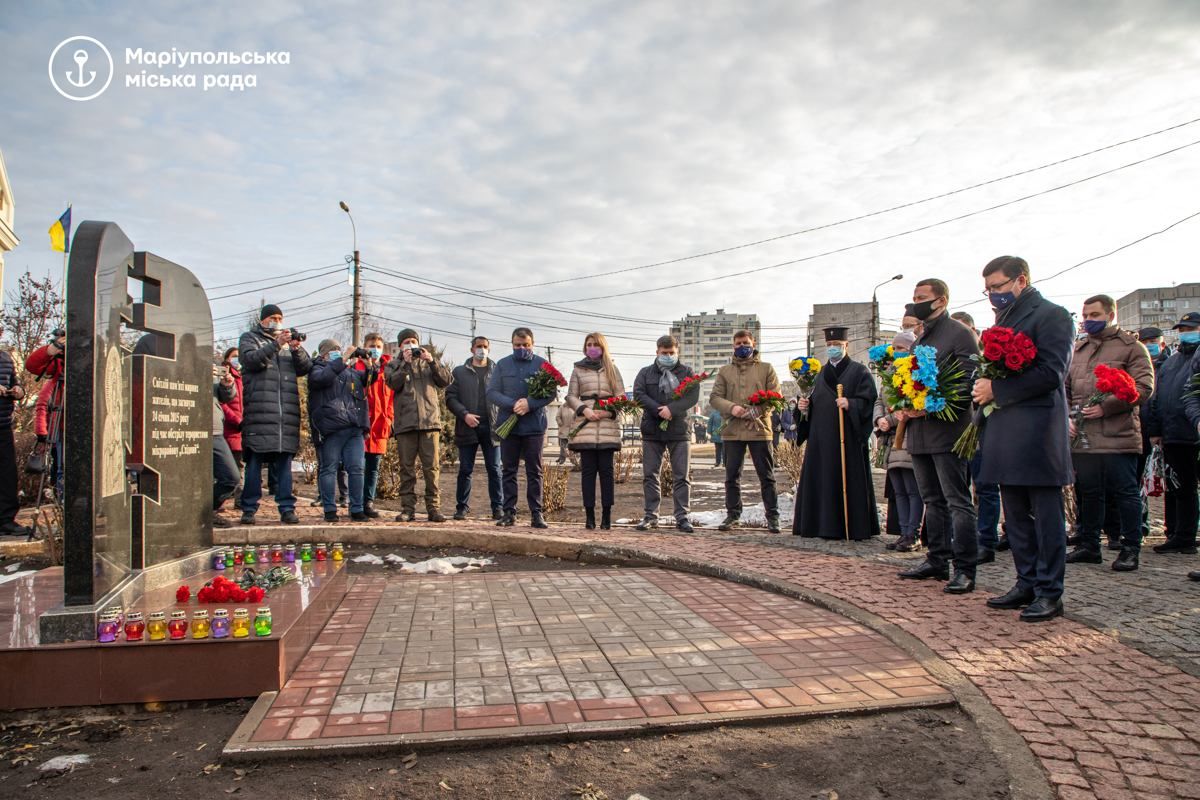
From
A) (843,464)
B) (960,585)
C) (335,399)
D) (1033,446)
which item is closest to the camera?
(1033,446)

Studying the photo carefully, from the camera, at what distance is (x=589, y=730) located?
3.30 m

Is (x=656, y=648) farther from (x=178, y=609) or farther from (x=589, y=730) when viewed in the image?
(x=178, y=609)

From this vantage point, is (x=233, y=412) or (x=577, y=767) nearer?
(x=577, y=767)

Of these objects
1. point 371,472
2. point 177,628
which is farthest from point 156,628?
point 371,472

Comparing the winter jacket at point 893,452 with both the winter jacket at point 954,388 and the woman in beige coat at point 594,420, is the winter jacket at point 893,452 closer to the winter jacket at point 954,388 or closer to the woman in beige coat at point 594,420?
the winter jacket at point 954,388

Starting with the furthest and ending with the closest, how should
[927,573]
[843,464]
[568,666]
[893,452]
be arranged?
[843,464] < [893,452] < [927,573] < [568,666]

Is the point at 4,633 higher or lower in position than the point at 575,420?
lower

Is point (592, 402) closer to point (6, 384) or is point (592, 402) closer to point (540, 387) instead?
point (540, 387)

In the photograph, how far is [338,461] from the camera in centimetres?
926

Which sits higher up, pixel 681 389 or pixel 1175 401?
pixel 681 389

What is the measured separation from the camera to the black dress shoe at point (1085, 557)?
6.95m

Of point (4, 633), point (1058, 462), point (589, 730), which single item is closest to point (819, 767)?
point (589, 730)

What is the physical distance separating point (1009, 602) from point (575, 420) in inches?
199

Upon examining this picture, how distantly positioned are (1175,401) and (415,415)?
767 centimetres
